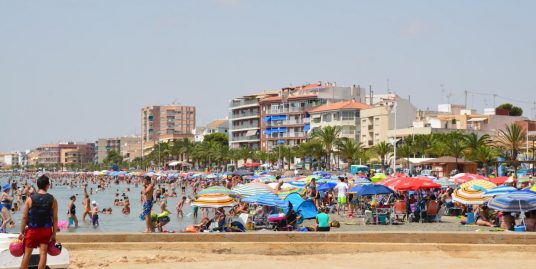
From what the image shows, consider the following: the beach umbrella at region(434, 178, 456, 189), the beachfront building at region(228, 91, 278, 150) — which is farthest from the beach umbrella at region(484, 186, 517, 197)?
the beachfront building at region(228, 91, 278, 150)

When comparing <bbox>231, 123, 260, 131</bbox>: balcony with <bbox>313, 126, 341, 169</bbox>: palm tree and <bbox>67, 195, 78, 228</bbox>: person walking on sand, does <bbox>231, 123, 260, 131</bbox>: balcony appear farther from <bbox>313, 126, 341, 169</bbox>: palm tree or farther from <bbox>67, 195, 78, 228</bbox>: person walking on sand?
<bbox>67, 195, 78, 228</bbox>: person walking on sand

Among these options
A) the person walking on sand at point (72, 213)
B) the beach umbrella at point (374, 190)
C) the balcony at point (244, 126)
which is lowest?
the person walking on sand at point (72, 213)

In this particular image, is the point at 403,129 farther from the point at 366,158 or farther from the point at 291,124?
the point at 291,124

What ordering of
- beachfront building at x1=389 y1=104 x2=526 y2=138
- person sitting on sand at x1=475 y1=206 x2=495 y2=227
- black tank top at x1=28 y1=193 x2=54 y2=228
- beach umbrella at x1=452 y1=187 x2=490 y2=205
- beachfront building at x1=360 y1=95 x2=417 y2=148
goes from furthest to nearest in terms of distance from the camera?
beachfront building at x1=360 y1=95 x2=417 y2=148
beachfront building at x1=389 y1=104 x2=526 y2=138
beach umbrella at x1=452 y1=187 x2=490 y2=205
person sitting on sand at x1=475 y1=206 x2=495 y2=227
black tank top at x1=28 y1=193 x2=54 y2=228

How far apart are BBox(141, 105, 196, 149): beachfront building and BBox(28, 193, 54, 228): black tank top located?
601ft

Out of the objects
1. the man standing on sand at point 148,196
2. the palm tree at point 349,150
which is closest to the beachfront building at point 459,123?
the palm tree at point 349,150

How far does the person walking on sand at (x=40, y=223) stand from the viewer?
820cm

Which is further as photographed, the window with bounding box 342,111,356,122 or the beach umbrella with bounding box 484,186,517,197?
the window with bounding box 342,111,356,122

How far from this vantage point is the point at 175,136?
16850cm

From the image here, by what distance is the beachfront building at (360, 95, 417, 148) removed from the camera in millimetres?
84438

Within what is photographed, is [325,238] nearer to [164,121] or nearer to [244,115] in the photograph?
[244,115]

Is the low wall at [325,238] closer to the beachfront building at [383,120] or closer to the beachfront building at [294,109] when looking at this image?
the beachfront building at [383,120]

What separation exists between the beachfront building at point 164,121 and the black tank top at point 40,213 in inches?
7206

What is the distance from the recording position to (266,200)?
19.8 meters
